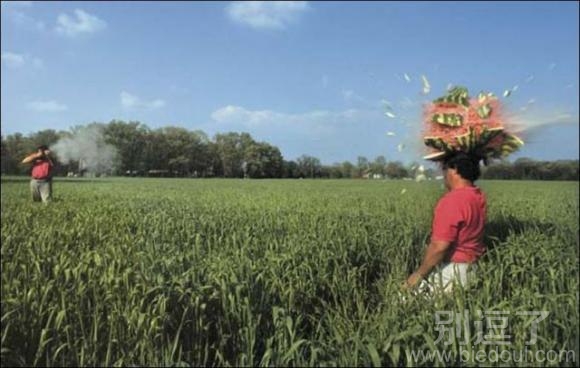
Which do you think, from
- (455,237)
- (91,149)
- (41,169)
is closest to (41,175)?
(41,169)

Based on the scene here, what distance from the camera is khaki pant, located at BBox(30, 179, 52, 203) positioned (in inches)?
571

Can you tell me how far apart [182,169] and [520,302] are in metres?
12.4

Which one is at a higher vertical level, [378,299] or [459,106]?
[459,106]

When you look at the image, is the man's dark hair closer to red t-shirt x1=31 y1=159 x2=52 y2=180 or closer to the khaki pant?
the khaki pant

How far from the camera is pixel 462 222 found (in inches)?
178

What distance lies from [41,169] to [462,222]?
12.7 metres

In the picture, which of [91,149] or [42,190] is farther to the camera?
[91,149]

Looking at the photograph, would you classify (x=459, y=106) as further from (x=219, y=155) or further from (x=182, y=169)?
(x=182, y=169)

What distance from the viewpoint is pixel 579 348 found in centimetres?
336

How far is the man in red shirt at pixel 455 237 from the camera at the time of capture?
4.50m

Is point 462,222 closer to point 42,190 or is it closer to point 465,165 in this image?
point 465,165

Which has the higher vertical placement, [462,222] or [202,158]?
[202,158]

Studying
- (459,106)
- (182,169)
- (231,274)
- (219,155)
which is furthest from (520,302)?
(182,169)

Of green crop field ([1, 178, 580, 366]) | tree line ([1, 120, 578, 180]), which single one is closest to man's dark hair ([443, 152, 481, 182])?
green crop field ([1, 178, 580, 366])
